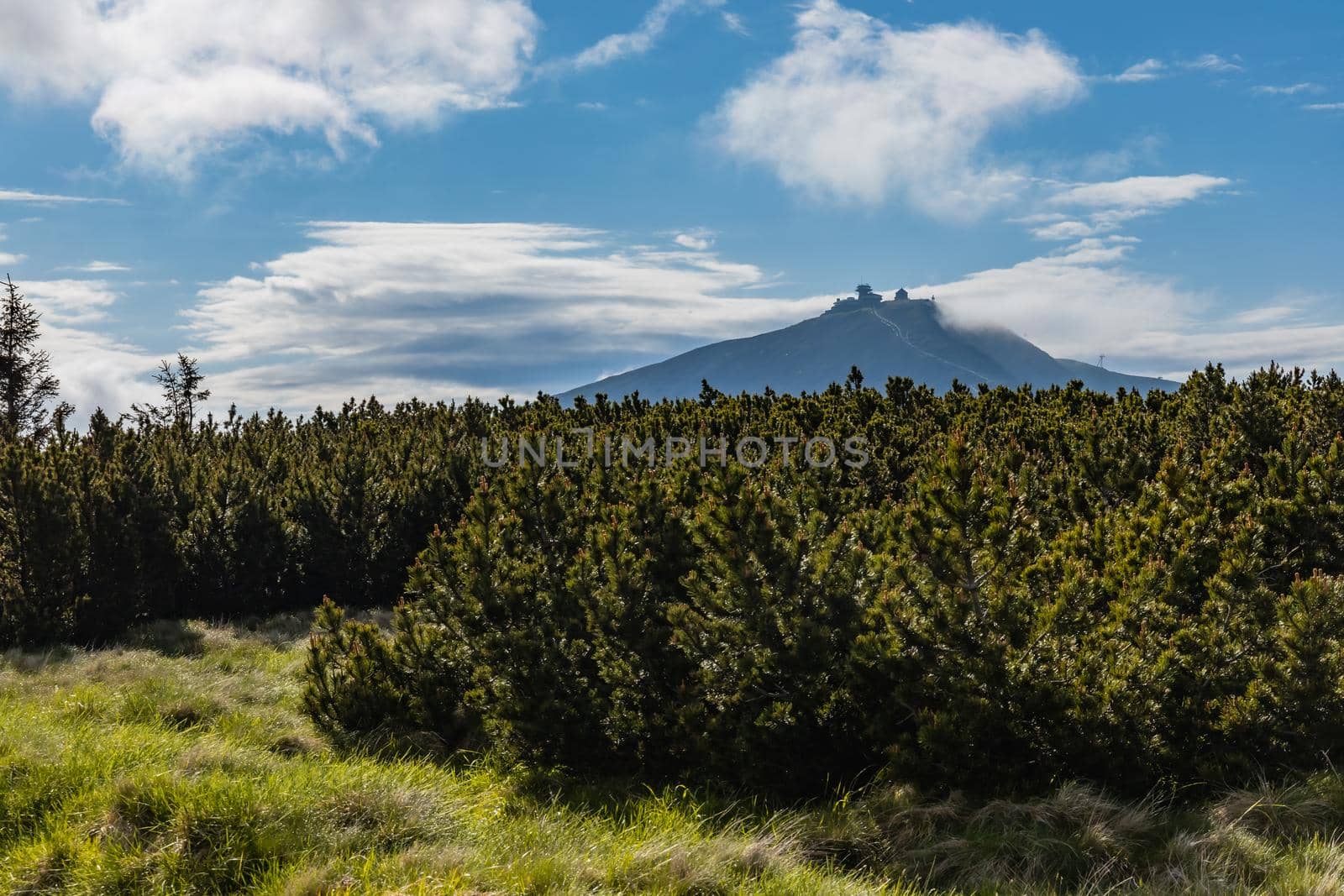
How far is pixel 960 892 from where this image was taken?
4.71 metres

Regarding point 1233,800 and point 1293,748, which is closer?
point 1233,800

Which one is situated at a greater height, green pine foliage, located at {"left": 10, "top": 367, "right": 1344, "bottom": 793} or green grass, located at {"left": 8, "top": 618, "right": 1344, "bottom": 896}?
green pine foliage, located at {"left": 10, "top": 367, "right": 1344, "bottom": 793}

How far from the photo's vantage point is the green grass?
4.49 m

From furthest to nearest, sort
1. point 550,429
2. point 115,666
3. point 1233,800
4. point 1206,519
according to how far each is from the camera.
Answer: point 550,429 < point 115,666 < point 1206,519 < point 1233,800

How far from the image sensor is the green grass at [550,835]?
14.7ft

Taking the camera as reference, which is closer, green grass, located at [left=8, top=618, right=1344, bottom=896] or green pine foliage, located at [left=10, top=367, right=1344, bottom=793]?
green grass, located at [left=8, top=618, right=1344, bottom=896]

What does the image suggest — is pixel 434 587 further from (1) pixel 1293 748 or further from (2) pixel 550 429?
(2) pixel 550 429

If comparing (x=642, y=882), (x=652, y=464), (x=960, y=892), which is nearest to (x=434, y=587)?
(x=652, y=464)

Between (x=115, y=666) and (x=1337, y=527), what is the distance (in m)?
10.8

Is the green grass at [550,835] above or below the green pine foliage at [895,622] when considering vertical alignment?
below

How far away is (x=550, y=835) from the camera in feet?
16.7

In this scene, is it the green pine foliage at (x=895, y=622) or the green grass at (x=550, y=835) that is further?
the green pine foliage at (x=895, y=622)

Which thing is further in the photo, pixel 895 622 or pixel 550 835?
pixel 895 622

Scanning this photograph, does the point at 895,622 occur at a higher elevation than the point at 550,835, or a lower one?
higher
